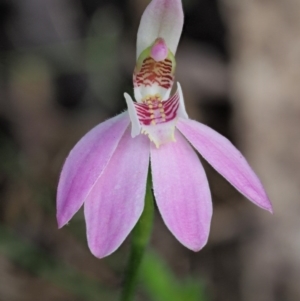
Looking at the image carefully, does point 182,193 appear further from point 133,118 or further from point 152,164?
point 133,118

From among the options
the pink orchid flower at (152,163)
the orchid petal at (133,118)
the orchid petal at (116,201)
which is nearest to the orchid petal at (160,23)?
the pink orchid flower at (152,163)

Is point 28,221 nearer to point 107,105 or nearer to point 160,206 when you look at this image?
point 107,105

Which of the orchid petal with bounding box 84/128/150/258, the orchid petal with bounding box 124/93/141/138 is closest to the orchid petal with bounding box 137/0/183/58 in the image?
the orchid petal with bounding box 124/93/141/138

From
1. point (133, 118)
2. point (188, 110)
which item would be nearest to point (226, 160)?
point (133, 118)

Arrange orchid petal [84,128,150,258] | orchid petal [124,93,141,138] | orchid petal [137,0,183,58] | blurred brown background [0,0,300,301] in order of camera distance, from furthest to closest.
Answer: blurred brown background [0,0,300,301], orchid petal [137,0,183,58], orchid petal [124,93,141,138], orchid petal [84,128,150,258]

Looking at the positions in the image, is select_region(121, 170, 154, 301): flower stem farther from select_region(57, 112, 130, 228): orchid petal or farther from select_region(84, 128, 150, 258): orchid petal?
select_region(57, 112, 130, 228): orchid petal

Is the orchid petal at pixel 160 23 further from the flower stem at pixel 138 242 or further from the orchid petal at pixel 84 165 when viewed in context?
the flower stem at pixel 138 242
